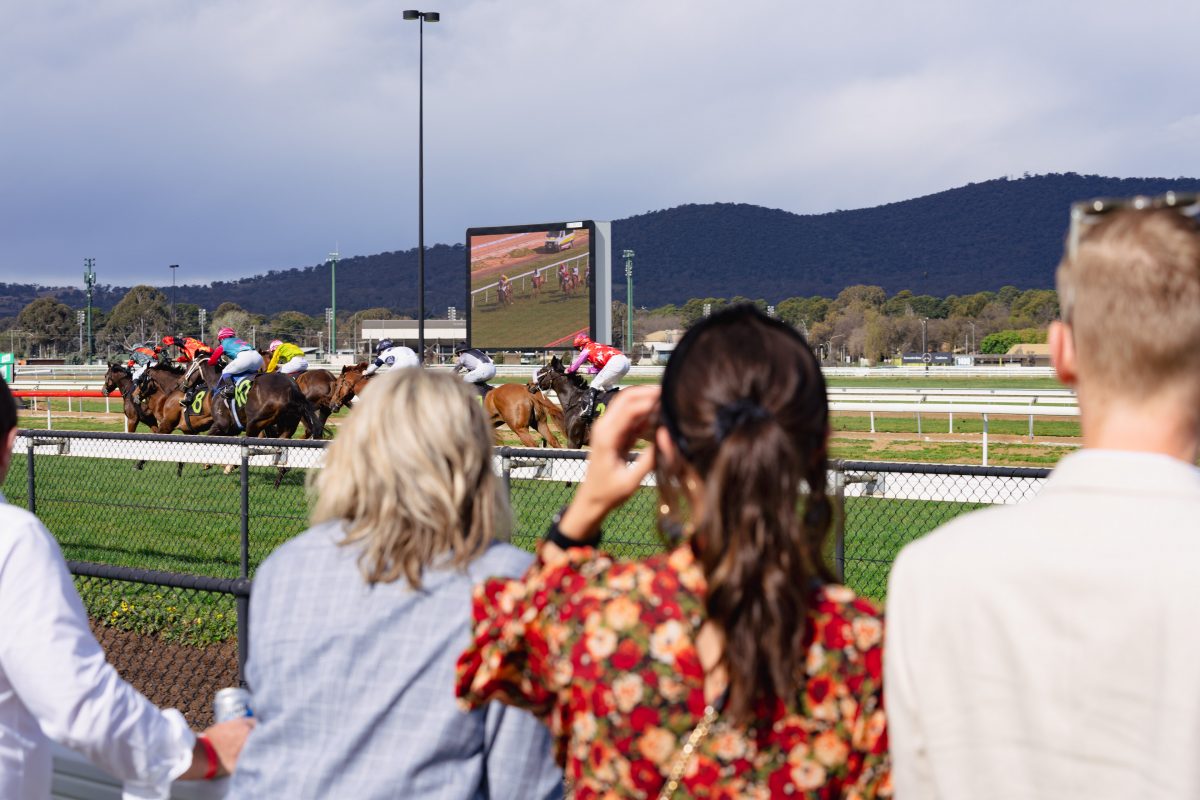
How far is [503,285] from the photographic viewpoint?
31.5 m

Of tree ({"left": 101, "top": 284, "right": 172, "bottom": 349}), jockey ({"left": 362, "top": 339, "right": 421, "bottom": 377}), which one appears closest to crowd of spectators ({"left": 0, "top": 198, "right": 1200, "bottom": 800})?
jockey ({"left": 362, "top": 339, "right": 421, "bottom": 377})

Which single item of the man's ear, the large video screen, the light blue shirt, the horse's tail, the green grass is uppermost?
the large video screen

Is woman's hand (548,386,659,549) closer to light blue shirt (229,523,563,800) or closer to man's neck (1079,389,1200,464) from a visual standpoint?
light blue shirt (229,523,563,800)

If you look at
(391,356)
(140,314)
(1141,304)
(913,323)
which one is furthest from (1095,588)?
(140,314)

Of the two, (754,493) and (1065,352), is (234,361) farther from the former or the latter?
(1065,352)

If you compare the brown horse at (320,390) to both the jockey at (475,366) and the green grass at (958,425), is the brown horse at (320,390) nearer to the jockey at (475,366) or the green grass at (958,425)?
the jockey at (475,366)

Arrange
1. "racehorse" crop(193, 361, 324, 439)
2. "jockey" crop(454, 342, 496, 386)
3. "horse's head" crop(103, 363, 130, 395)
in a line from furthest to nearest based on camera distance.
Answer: "horse's head" crop(103, 363, 130, 395) → "jockey" crop(454, 342, 496, 386) → "racehorse" crop(193, 361, 324, 439)

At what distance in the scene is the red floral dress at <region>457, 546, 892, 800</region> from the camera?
1.47 metres

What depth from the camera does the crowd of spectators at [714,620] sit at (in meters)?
1.26

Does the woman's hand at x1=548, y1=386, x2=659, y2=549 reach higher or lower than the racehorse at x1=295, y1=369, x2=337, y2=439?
higher

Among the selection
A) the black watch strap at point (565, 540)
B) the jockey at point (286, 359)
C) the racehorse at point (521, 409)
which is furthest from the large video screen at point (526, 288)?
the black watch strap at point (565, 540)

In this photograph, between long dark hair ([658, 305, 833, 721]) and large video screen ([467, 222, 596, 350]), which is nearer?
long dark hair ([658, 305, 833, 721])

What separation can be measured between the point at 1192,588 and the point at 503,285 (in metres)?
30.6

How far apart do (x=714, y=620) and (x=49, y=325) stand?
117308 mm
